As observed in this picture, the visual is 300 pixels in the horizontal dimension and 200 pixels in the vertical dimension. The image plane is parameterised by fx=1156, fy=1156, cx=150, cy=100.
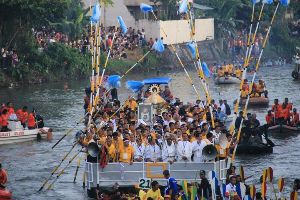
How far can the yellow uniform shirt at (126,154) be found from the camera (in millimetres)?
30906

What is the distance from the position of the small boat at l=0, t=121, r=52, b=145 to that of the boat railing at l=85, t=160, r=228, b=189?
11.5 metres

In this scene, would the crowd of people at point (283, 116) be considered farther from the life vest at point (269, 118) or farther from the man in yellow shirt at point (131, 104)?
the man in yellow shirt at point (131, 104)

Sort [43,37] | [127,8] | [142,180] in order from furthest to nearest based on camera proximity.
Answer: [127,8]
[43,37]
[142,180]

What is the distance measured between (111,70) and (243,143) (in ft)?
105

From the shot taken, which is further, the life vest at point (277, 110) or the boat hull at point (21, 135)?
the life vest at point (277, 110)

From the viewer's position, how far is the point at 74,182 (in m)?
35.5

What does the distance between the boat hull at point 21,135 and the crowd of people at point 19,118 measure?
0.92 ft

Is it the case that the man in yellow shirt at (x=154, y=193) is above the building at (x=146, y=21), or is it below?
below

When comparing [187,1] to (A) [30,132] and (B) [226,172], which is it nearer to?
(B) [226,172]

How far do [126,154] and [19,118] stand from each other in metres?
12.9

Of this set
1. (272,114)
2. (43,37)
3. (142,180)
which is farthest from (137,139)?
(43,37)

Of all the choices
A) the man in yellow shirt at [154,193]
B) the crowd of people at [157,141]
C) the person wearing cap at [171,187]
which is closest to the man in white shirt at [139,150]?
the crowd of people at [157,141]

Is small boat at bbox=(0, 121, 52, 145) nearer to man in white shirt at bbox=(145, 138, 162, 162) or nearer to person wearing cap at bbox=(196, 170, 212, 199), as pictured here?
man in white shirt at bbox=(145, 138, 162, 162)

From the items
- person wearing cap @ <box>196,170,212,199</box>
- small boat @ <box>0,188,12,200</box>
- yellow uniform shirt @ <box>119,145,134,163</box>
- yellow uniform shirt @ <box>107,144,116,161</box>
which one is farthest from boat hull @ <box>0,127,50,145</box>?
person wearing cap @ <box>196,170,212,199</box>
